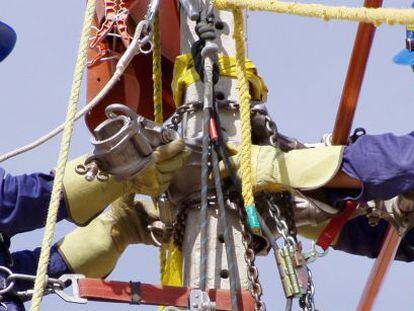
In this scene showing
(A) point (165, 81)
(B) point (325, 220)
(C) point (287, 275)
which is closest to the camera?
(C) point (287, 275)

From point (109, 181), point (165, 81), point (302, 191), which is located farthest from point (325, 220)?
point (165, 81)

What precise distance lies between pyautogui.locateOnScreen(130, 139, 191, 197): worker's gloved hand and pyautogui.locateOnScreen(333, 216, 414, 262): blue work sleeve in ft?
3.56

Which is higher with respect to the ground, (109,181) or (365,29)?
(365,29)

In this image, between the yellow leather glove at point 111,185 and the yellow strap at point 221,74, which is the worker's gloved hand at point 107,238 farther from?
the yellow strap at point 221,74

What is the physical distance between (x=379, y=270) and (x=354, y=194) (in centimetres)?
70

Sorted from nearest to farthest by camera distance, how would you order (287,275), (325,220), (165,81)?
(287,275) < (325,220) < (165,81)

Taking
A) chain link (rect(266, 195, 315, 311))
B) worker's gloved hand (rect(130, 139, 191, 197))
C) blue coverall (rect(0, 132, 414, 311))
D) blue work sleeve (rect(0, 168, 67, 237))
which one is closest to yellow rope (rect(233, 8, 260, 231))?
chain link (rect(266, 195, 315, 311))

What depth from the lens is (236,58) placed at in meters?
8.73

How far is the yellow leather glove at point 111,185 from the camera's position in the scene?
855cm

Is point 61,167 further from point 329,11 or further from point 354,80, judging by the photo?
point 354,80

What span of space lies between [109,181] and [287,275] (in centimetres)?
91

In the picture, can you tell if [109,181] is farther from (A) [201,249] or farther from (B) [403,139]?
(B) [403,139]

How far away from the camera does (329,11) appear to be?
8.38m

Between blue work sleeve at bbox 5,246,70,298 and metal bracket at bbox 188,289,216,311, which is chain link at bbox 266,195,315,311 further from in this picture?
blue work sleeve at bbox 5,246,70,298
